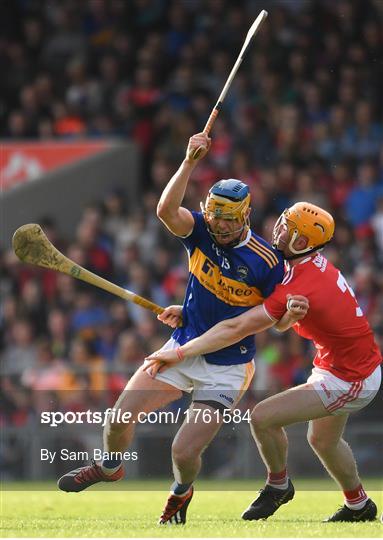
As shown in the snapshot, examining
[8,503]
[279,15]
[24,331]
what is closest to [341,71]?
[279,15]

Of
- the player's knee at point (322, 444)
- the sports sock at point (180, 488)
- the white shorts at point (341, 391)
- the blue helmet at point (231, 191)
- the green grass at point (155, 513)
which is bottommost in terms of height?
the green grass at point (155, 513)

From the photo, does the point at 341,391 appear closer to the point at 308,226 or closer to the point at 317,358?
the point at 317,358

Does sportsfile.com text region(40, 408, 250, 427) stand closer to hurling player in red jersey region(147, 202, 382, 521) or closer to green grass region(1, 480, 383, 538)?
hurling player in red jersey region(147, 202, 382, 521)

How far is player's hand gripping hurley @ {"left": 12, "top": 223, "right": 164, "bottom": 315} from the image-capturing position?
357 inches

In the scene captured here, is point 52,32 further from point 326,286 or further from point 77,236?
point 326,286

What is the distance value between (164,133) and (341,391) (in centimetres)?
859

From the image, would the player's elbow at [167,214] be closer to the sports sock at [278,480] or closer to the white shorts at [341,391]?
the white shorts at [341,391]

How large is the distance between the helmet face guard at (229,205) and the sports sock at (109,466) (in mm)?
1468

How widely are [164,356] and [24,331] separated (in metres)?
6.36

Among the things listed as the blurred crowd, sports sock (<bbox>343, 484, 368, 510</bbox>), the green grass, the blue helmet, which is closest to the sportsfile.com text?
the blurred crowd

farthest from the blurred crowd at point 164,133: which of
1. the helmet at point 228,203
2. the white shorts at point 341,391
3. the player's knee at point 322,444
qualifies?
the helmet at point 228,203

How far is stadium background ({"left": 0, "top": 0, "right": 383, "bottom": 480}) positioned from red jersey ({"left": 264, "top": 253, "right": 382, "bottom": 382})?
295 cm

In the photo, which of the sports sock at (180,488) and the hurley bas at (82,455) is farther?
the hurley bas at (82,455)

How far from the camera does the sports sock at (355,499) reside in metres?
8.82
